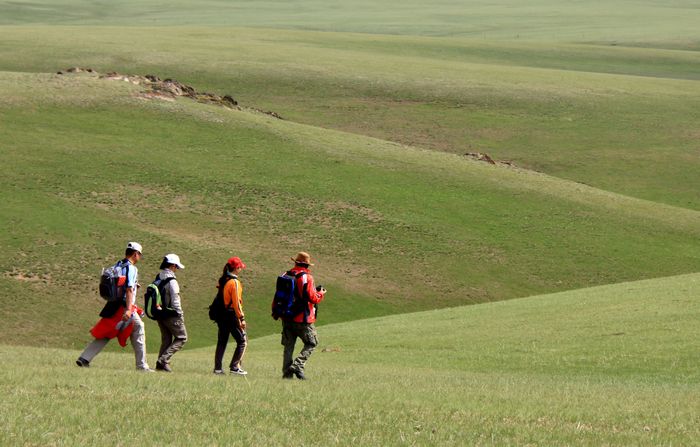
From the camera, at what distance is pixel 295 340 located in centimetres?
2055

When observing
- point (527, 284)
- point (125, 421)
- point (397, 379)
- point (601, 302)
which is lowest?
point (527, 284)

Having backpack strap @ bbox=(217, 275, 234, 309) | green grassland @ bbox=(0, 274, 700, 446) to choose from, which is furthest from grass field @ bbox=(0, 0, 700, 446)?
backpack strap @ bbox=(217, 275, 234, 309)

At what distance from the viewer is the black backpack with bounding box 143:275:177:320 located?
19828 mm

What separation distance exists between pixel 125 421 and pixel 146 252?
3377cm

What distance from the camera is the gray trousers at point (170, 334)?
66.0 feet

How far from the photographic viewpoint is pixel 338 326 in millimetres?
40125

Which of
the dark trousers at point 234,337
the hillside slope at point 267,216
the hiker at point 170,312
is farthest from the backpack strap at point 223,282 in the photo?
the hillside slope at point 267,216

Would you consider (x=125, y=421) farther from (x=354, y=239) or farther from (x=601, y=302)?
(x=354, y=239)

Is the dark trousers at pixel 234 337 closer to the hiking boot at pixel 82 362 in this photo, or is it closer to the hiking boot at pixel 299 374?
the hiking boot at pixel 299 374

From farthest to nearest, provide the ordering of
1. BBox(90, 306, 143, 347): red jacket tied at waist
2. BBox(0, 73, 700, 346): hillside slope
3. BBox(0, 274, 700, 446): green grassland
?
BBox(0, 73, 700, 346): hillside slope < BBox(90, 306, 143, 347): red jacket tied at waist < BBox(0, 274, 700, 446): green grassland

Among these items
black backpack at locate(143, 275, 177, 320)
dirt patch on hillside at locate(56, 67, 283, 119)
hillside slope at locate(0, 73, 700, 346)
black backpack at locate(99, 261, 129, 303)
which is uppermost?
black backpack at locate(99, 261, 129, 303)

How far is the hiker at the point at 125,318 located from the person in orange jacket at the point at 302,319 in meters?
2.49

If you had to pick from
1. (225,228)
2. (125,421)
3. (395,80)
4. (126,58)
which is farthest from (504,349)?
(126,58)

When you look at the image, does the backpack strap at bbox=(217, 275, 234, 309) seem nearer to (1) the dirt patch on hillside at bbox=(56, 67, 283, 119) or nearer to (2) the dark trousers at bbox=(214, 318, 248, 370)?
(2) the dark trousers at bbox=(214, 318, 248, 370)
